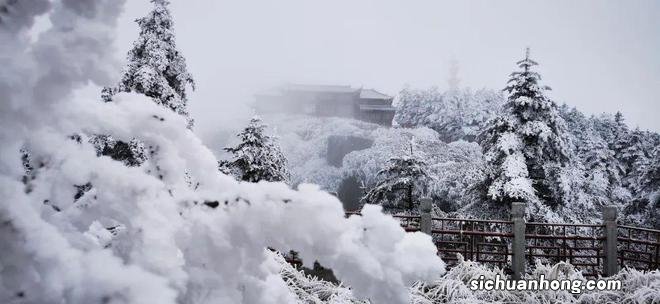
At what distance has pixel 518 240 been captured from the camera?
281 inches

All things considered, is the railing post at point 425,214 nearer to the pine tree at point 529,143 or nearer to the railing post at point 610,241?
the railing post at point 610,241

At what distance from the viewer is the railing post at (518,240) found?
6996mm

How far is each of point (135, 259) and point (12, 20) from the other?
0.66 metres

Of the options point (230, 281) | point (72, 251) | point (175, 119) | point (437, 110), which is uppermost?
point (437, 110)

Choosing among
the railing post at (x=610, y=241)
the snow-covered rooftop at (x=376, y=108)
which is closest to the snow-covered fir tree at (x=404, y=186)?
the railing post at (x=610, y=241)

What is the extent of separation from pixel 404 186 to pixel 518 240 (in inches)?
374

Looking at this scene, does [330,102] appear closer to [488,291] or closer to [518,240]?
[518,240]

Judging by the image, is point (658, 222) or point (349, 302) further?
point (658, 222)

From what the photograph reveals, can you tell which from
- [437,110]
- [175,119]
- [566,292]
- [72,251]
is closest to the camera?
[72,251]

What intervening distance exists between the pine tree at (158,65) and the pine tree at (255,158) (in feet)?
12.2

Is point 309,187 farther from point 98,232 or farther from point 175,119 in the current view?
point 98,232

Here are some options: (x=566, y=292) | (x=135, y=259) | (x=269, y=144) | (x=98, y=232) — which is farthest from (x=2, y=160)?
(x=269, y=144)

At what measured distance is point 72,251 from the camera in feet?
3.13

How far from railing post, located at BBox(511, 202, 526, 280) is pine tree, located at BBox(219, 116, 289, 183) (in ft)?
36.8
